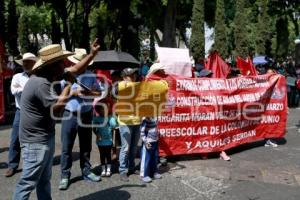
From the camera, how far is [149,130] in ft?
24.1

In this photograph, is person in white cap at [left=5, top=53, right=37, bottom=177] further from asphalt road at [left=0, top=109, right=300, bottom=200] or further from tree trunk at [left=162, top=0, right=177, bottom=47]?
tree trunk at [left=162, top=0, right=177, bottom=47]

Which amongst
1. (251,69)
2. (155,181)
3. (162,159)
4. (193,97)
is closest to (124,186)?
(155,181)

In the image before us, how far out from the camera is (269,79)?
979 centimetres

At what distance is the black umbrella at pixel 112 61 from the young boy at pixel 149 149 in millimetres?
2630

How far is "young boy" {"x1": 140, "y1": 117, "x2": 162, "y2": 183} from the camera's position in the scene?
287 inches

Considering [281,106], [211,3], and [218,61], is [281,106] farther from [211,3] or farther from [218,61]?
[211,3]

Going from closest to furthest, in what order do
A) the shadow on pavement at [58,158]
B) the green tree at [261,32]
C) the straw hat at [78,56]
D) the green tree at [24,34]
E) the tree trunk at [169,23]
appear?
the straw hat at [78,56]
the shadow on pavement at [58,158]
the tree trunk at [169,23]
the green tree at [24,34]
the green tree at [261,32]

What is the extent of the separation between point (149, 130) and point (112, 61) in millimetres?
2784

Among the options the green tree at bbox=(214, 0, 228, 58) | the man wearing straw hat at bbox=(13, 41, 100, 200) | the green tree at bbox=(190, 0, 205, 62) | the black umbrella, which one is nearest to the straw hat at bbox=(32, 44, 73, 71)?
the man wearing straw hat at bbox=(13, 41, 100, 200)

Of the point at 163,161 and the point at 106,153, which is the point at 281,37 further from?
the point at 106,153

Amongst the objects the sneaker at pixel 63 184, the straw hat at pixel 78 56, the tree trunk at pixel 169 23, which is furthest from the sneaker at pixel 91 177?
the tree trunk at pixel 169 23

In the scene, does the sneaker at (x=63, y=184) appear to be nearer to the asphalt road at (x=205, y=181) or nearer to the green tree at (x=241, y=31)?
the asphalt road at (x=205, y=181)

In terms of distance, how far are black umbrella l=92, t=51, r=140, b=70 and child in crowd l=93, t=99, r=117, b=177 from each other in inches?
91.1

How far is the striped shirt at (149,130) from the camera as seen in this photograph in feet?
24.0
